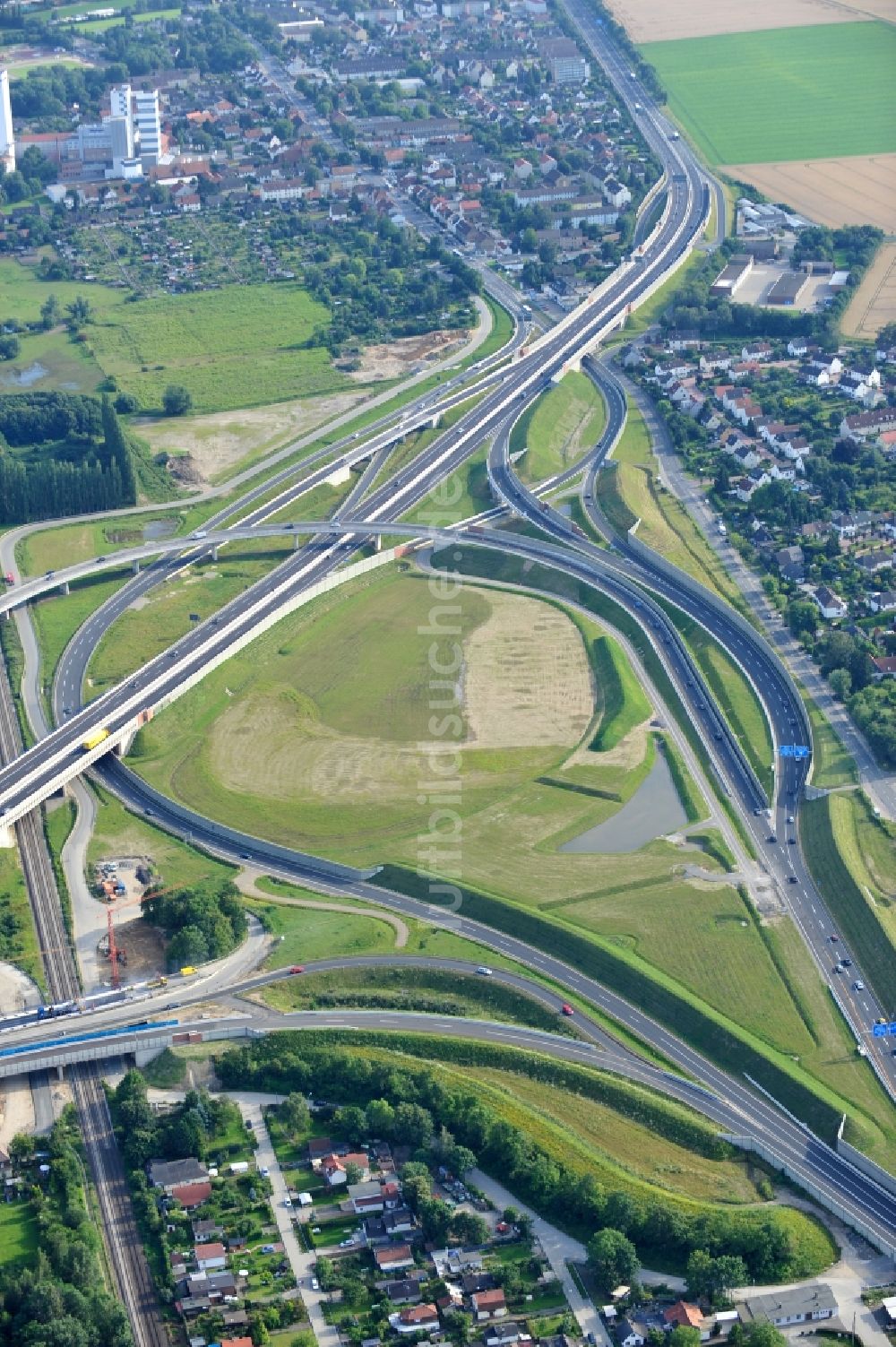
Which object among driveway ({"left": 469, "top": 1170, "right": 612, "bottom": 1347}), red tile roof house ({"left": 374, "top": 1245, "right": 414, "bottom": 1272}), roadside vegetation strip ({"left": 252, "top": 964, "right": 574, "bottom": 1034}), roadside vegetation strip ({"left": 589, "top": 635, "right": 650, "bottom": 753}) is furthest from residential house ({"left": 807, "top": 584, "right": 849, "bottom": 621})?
red tile roof house ({"left": 374, "top": 1245, "right": 414, "bottom": 1272})

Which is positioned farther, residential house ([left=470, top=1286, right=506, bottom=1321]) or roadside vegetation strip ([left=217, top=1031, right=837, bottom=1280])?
roadside vegetation strip ([left=217, top=1031, right=837, bottom=1280])

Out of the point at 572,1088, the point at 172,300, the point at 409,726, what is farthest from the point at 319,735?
the point at 172,300

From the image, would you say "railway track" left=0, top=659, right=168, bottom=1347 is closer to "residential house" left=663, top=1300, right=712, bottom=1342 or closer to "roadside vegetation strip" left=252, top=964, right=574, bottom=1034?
"roadside vegetation strip" left=252, top=964, right=574, bottom=1034

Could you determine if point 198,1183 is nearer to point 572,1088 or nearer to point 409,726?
point 572,1088

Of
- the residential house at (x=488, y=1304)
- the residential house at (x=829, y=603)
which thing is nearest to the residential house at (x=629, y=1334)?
the residential house at (x=488, y=1304)

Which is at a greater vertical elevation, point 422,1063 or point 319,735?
point 319,735

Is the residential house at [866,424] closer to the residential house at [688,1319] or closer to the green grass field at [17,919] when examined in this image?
the green grass field at [17,919]

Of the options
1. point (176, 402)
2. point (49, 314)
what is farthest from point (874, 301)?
point (49, 314)
